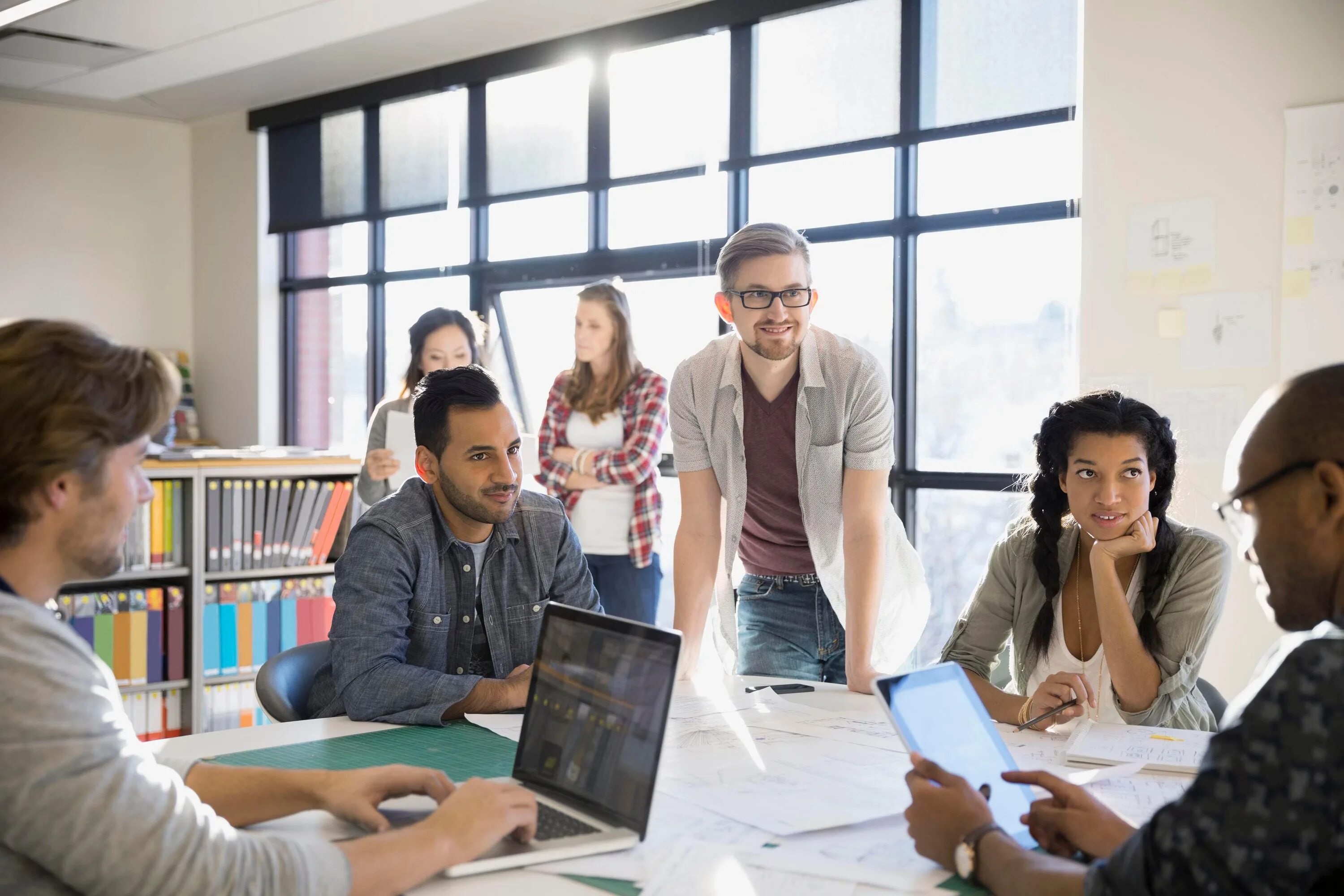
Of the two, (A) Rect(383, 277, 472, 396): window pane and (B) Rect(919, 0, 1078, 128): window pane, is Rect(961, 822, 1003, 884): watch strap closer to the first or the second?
(B) Rect(919, 0, 1078, 128): window pane

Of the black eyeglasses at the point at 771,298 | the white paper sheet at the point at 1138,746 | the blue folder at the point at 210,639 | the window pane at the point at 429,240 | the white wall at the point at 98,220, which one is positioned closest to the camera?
the white paper sheet at the point at 1138,746

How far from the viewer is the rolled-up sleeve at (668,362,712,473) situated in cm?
258

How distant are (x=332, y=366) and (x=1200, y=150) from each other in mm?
4663

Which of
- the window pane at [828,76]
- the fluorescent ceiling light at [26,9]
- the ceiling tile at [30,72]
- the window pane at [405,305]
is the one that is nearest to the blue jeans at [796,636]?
the window pane at [828,76]

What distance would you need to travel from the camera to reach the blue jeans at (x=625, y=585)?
12.7 ft

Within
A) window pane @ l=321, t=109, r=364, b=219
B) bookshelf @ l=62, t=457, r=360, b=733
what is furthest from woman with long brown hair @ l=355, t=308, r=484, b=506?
window pane @ l=321, t=109, r=364, b=219

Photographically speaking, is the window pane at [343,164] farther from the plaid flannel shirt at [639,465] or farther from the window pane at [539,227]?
the plaid flannel shirt at [639,465]

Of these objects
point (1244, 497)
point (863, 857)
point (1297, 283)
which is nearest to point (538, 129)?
point (1297, 283)

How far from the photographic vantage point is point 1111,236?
136 inches

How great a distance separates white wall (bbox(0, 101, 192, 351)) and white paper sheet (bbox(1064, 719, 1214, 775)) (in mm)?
5960

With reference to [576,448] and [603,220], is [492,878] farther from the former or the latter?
[603,220]

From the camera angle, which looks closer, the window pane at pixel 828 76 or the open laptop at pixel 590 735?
the open laptop at pixel 590 735

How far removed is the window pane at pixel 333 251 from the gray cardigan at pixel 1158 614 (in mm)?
4631

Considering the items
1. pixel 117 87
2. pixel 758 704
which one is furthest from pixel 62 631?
pixel 117 87
